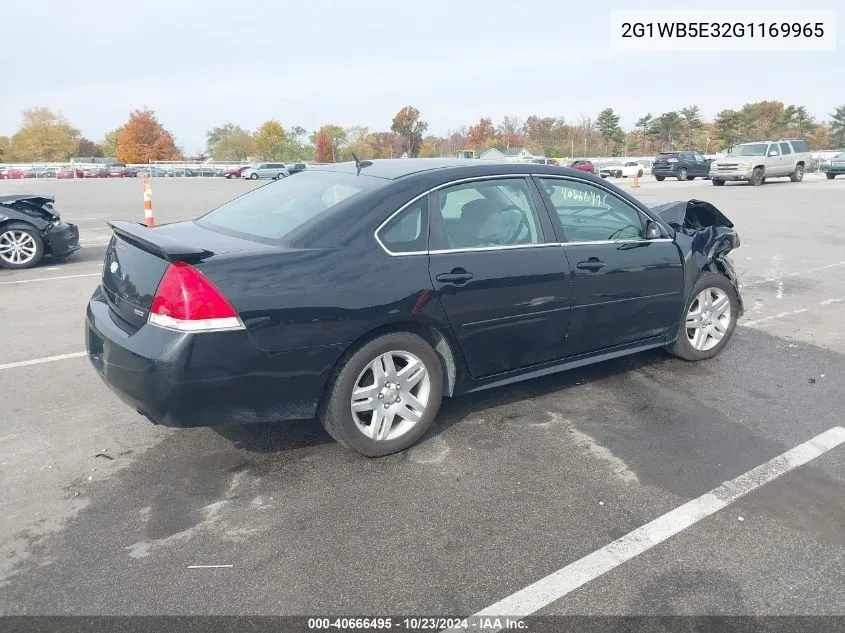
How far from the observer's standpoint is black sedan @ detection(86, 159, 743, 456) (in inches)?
122

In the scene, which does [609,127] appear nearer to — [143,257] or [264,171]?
[264,171]

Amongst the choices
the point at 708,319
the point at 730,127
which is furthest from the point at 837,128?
the point at 708,319

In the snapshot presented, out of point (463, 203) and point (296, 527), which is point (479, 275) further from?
point (296, 527)

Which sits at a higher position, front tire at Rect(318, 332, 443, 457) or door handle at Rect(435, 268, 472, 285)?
door handle at Rect(435, 268, 472, 285)

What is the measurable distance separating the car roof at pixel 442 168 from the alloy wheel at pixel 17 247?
689cm

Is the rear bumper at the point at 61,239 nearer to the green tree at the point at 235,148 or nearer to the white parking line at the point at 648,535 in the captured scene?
the white parking line at the point at 648,535

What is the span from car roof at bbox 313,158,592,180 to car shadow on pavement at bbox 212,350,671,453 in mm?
1495

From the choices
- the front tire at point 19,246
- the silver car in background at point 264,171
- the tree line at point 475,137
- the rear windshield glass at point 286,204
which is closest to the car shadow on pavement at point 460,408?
the rear windshield glass at point 286,204

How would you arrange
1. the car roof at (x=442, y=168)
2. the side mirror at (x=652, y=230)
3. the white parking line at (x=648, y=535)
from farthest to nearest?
the side mirror at (x=652, y=230) < the car roof at (x=442, y=168) < the white parking line at (x=648, y=535)

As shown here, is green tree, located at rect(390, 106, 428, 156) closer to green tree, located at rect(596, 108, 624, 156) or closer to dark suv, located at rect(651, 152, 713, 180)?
green tree, located at rect(596, 108, 624, 156)

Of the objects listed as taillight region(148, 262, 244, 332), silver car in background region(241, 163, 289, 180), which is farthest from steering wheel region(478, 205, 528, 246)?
silver car in background region(241, 163, 289, 180)

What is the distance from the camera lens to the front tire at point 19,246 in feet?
30.1

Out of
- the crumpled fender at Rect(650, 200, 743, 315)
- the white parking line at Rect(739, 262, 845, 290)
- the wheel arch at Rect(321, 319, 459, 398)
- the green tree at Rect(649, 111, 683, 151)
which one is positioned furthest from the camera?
the green tree at Rect(649, 111, 683, 151)

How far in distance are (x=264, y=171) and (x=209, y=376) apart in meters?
50.0
